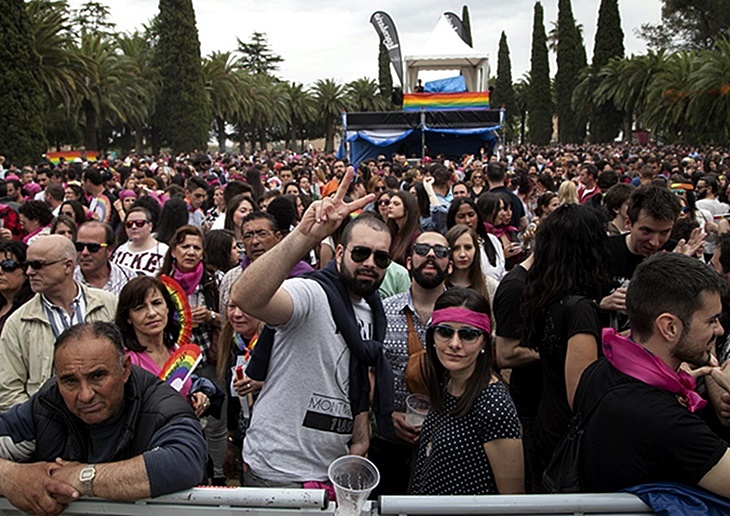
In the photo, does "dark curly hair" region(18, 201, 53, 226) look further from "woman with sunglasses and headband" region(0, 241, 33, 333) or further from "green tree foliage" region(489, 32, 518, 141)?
"green tree foliage" region(489, 32, 518, 141)

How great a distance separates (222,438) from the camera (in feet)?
13.9

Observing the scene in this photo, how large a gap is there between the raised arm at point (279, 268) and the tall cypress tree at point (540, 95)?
181 ft

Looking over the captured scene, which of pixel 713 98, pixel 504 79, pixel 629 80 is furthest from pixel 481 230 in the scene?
pixel 504 79

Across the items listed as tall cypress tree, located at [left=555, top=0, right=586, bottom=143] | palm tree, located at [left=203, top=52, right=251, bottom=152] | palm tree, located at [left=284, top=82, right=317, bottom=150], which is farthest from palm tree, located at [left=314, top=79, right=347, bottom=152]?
tall cypress tree, located at [left=555, top=0, right=586, bottom=143]

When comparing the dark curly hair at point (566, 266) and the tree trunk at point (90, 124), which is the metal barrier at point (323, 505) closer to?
the dark curly hair at point (566, 266)

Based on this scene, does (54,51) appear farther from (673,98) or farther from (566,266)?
(566,266)

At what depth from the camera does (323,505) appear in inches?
75.9

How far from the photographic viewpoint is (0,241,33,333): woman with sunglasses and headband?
406cm

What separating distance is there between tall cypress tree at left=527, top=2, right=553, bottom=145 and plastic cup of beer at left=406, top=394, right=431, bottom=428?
180 feet

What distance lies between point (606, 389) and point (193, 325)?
9.41 ft

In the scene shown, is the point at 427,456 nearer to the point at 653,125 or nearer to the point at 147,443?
the point at 147,443

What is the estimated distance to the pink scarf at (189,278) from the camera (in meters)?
4.47

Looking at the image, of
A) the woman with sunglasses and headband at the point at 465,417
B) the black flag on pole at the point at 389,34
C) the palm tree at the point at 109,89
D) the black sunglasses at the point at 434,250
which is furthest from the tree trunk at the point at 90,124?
the woman with sunglasses and headband at the point at 465,417

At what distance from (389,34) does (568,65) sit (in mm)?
21149
